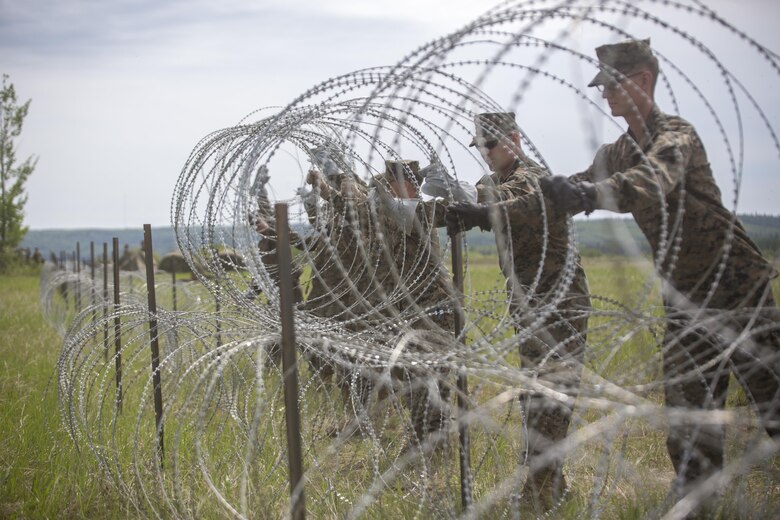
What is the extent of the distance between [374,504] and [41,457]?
2336 mm

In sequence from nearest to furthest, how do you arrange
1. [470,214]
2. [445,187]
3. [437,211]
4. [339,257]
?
[470,214]
[445,187]
[437,211]
[339,257]

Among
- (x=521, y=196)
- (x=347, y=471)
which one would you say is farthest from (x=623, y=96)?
(x=347, y=471)

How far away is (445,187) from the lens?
4.16 m

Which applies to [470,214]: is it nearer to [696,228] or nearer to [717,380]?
[696,228]

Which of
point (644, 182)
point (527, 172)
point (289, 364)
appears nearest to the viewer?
point (289, 364)

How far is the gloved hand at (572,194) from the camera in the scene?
2943mm

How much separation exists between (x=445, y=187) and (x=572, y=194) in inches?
50.5

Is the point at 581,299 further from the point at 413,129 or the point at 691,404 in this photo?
the point at 413,129

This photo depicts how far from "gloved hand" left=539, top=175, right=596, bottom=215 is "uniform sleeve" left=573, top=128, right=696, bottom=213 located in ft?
0.10

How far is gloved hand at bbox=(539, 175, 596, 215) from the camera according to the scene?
2943 mm

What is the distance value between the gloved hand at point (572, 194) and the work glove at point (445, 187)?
47.1 inches

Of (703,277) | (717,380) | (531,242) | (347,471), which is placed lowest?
(347,471)

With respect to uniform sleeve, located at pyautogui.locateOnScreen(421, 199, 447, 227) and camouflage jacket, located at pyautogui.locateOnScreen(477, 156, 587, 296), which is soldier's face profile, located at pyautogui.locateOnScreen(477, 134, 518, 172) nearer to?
camouflage jacket, located at pyautogui.locateOnScreen(477, 156, 587, 296)

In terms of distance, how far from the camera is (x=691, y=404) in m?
3.54
